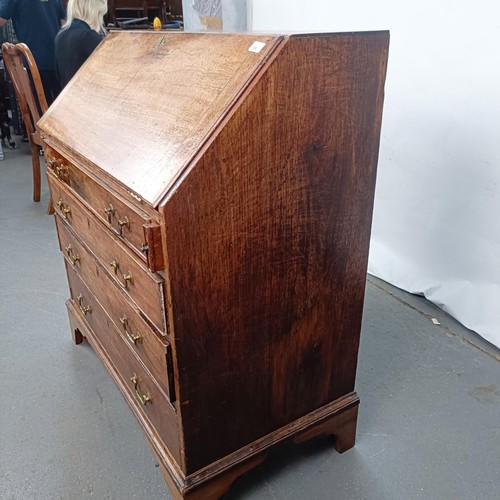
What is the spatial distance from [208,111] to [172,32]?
0.45 m

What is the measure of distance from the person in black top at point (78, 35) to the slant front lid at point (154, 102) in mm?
1647

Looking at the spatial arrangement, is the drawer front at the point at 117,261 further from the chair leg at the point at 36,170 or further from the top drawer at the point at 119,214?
the chair leg at the point at 36,170

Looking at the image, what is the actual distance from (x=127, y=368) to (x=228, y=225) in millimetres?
695


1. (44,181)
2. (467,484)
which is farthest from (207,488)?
(44,181)

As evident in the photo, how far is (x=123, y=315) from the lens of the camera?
Result: 1392 millimetres

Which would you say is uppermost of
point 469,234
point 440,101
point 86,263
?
point 440,101

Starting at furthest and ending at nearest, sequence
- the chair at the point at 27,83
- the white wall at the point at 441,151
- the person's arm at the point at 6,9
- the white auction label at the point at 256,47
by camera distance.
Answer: the person's arm at the point at 6,9 → the chair at the point at 27,83 → the white wall at the point at 441,151 → the white auction label at the point at 256,47

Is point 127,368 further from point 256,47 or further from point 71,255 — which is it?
point 256,47

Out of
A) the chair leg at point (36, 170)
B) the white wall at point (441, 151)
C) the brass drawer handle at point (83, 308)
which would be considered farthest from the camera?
the chair leg at point (36, 170)

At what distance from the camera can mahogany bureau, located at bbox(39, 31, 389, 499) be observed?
3.28 feet

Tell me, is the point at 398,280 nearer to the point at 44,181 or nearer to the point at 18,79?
the point at 18,79

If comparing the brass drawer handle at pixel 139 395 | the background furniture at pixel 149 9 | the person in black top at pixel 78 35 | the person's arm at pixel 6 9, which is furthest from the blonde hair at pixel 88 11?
the background furniture at pixel 149 9

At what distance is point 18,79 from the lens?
3.28 m

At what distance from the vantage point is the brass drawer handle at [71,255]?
173 centimetres
